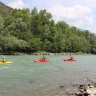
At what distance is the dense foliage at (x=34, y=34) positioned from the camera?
3627 inches

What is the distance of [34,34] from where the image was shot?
362ft

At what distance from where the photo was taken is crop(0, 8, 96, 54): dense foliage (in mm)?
92125

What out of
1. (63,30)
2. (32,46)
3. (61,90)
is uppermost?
(63,30)

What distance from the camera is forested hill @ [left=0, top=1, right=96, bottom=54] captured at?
92.1 meters

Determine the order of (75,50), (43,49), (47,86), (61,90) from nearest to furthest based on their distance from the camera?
(61,90) → (47,86) → (43,49) → (75,50)

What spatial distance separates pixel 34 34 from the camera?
11025cm

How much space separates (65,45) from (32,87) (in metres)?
95.1

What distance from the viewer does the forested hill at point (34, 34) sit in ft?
302

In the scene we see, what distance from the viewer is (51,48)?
4215 inches

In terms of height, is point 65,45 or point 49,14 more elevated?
point 49,14

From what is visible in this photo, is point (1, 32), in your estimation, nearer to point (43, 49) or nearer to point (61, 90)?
point (43, 49)

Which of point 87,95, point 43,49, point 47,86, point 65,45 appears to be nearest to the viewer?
point 87,95

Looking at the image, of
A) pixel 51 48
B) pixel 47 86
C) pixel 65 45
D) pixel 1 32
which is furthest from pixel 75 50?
pixel 47 86

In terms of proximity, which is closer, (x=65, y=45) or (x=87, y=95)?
(x=87, y=95)
